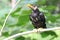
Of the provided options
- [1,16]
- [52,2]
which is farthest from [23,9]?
[52,2]

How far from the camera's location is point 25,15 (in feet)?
8.76

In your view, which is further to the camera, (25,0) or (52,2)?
(52,2)

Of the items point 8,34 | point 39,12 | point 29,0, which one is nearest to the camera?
point 29,0

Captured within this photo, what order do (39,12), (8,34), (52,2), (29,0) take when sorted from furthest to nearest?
(52,2) → (39,12) → (8,34) → (29,0)

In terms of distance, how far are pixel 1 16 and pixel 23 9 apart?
249mm

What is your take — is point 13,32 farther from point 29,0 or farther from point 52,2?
point 52,2

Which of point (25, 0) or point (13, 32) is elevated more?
point (25, 0)

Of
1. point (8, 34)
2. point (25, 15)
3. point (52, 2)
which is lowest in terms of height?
point (8, 34)

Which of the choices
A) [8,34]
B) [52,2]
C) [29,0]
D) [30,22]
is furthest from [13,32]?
[52,2]

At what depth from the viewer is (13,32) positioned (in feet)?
8.74

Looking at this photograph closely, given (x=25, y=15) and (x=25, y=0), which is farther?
(x=25, y=15)

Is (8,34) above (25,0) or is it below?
below

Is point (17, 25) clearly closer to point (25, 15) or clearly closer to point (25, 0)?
point (25, 15)

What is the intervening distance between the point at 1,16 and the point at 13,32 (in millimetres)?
213
